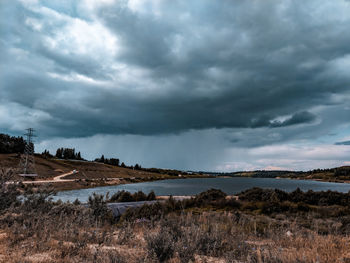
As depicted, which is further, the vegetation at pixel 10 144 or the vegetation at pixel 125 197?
the vegetation at pixel 10 144

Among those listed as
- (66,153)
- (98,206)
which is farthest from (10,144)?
(98,206)

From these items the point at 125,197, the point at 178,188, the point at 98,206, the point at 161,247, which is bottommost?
the point at 178,188

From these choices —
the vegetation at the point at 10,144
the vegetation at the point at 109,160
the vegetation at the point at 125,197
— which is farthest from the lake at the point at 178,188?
the vegetation at the point at 109,160

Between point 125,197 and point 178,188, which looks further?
point 178,188

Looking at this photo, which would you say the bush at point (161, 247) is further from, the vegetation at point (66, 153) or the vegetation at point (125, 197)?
the vegetation at point (66, 153)

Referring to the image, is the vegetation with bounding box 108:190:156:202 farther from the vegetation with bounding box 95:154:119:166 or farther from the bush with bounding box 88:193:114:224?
the vegetation with bounding box 95:154:119:166

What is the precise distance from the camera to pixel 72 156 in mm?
141250

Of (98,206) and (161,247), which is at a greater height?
(161,247)

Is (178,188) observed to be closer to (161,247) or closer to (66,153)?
Answer: (161,247)

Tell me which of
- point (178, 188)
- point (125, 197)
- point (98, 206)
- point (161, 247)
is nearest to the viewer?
point (161, 247)

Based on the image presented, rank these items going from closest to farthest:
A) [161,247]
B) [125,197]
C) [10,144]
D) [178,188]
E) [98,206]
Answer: [161,247]
[98,206]
[125,197]
[178,188]
[10,144]

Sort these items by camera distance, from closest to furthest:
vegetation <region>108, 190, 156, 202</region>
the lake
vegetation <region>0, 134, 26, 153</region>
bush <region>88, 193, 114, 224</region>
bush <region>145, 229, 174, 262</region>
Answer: bush <region>145, 229, 174, 262</region> < bush <region>88, 193, 114, 224</region> < vegetation <region>108, 190, 156, 202</region> < the lake < vegetation <region>0, 134, 26, 153</region>

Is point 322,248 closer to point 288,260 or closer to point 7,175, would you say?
point 288,260

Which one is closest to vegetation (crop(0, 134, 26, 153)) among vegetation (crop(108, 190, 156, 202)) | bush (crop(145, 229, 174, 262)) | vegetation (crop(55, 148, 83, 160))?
vegetation (crop(55, 148, 83, 160))
